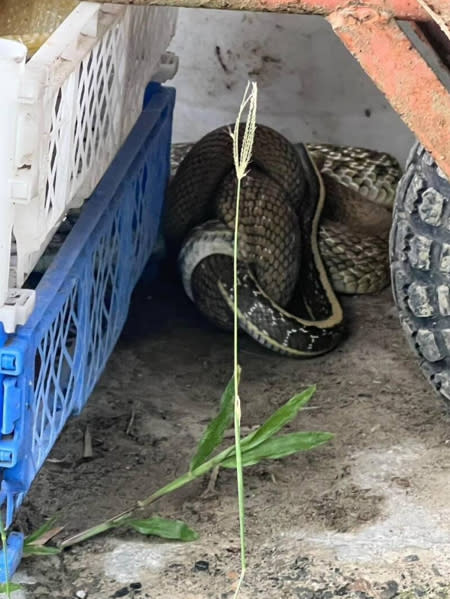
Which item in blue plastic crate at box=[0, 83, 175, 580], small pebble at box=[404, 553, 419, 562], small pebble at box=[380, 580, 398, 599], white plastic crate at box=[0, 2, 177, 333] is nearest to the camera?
white plastic crate at box=[0, 2, 177, 333]

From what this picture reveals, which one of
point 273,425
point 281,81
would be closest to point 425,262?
point 273,425

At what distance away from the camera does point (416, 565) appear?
2.26m

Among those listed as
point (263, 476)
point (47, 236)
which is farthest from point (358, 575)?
point (47, 236)

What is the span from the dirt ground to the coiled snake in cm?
11

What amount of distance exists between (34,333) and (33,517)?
55 centimetres

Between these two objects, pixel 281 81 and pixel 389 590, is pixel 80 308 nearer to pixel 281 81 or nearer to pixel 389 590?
pixel 389 590

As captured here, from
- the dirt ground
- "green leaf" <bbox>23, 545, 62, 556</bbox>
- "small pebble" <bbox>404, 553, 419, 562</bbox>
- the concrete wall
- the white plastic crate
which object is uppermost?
the white plastic crate

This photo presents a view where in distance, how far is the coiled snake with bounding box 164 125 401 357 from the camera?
3408 mm

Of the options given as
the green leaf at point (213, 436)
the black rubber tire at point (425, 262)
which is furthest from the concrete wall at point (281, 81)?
the green leaf at point (213, 436)

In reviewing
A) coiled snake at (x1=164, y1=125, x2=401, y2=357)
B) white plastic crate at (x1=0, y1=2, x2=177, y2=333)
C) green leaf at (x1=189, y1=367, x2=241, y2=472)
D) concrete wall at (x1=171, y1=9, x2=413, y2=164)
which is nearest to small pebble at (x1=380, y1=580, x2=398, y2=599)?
green leaf at (x1=189, y1=367, x2=241, y2=472)

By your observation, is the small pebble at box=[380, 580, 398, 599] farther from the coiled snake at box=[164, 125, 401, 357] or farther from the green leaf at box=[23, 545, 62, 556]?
the coiled snake at box=[164, 125, 401, 357]

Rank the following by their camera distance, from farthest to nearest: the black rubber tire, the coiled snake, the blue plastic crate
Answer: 1. the coiled snake
2. the black rubber tire
3. the blue plastic crate

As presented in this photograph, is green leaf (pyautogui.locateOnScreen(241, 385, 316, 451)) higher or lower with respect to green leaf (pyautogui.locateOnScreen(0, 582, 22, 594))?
higher

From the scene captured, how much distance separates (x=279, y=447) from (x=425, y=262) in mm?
583
